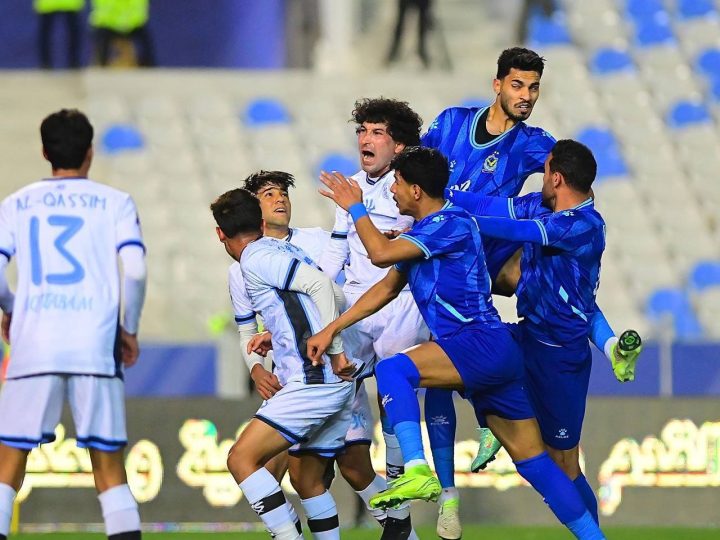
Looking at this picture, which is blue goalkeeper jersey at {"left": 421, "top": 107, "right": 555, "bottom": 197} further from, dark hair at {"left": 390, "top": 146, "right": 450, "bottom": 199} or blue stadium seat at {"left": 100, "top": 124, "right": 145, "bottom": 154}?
blue stadium seat at {"left": 100, "top": 124, "right": 145, "bottom": 154}

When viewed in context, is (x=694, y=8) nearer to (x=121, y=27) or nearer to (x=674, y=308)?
(x=674, y=308)

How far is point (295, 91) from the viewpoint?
62.3 feet

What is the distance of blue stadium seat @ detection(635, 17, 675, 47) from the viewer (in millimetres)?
20906

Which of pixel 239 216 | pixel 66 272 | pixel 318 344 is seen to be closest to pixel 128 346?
pixel 66 272

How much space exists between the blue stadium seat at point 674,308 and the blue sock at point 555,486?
29.0 feet

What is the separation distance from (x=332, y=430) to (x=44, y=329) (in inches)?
65.8

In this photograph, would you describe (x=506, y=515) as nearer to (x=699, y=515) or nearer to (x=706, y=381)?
(x=699, y=515)

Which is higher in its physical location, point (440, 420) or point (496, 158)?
point (496, 158)

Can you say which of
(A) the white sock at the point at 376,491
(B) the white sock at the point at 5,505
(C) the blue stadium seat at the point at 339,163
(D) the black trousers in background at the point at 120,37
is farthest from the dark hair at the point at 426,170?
(D) the black trousers in background at the point at 120,37

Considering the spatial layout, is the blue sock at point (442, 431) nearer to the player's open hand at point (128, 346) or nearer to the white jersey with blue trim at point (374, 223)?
the white jersey with blue trim at point (374, 223)

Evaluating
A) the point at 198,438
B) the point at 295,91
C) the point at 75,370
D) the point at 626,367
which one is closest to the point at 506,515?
the point at 198,438

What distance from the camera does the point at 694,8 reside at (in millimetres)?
21469

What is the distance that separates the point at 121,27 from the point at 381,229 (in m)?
12.0

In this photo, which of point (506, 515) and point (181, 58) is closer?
point (506, 515)
